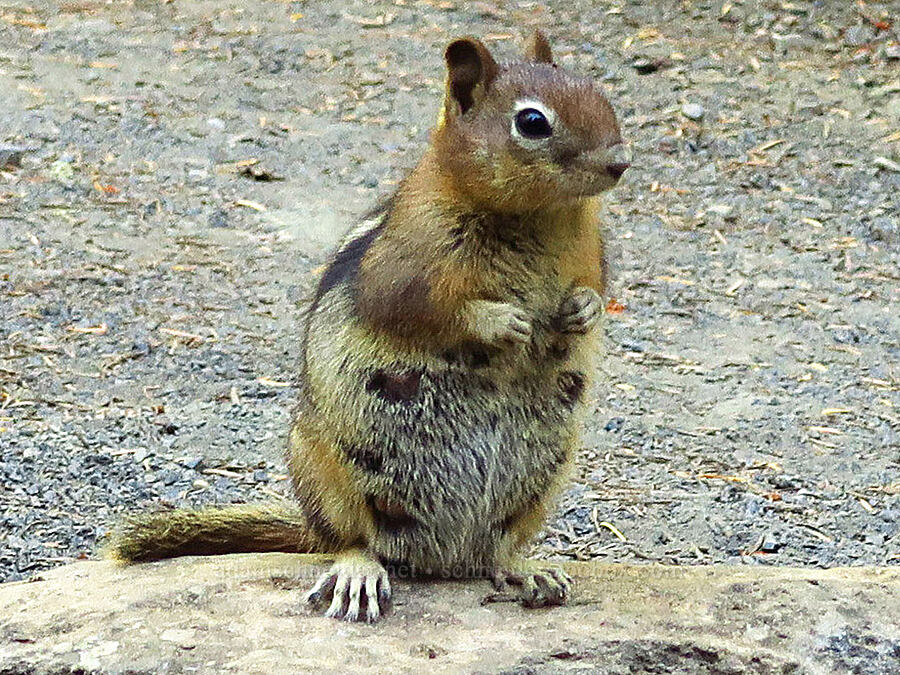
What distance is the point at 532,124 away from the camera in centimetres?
301

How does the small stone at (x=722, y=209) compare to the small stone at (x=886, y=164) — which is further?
the small stone at (x=886, y=164)

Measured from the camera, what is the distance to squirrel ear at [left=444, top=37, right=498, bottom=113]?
316cm

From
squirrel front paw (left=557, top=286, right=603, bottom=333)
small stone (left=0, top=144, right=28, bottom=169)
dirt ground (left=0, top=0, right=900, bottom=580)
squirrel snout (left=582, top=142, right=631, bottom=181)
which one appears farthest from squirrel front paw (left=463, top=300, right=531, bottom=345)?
small stone (left=0, top=144, right=28, bottom=169)

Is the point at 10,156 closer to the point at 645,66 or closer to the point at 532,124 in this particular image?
the point at 645,66

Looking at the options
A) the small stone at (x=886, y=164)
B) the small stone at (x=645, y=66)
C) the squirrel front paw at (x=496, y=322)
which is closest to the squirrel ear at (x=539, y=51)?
the squirrel front paw at (x=496, y=322)

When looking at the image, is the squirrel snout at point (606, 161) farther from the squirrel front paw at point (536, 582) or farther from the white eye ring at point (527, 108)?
the squirrel front paw at point (536, 582)

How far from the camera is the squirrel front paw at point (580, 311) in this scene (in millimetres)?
3223

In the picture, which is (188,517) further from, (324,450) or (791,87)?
(791,87)

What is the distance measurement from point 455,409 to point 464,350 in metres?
0.14

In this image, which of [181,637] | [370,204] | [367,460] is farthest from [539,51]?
[370,204]

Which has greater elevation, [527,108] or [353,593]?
[527,108]

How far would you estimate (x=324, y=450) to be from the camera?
338cm

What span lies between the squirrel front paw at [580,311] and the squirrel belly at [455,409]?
2 cm

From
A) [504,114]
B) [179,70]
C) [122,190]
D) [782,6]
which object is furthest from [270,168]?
[504,114]
